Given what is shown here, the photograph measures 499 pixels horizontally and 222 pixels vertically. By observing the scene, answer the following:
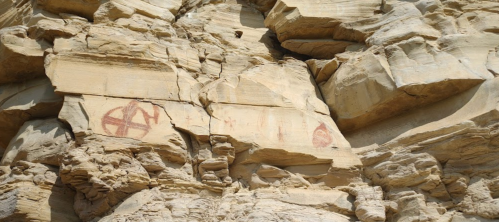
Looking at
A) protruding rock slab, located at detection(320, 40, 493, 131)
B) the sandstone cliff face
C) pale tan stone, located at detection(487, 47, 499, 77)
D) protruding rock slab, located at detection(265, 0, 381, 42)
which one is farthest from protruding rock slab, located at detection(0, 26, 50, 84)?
pale tan stone, located at detection(487, 47, 499, 77)

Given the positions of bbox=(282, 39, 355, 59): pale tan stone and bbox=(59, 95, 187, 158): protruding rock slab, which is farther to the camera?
bbox=(282, 39, 355, 59): pale tan stone

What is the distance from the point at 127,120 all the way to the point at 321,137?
2.69 m

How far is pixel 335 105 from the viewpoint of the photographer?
8797 millimetres

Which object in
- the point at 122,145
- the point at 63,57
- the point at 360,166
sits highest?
the point at 63,57

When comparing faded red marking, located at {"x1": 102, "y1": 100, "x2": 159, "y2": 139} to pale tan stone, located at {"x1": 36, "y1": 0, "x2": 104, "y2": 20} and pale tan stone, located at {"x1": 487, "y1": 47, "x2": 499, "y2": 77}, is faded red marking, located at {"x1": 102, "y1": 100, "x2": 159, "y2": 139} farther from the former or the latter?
pale tan stone, located at {"x1": 487, "y1": 47, "x2": 499, "y2": 77}

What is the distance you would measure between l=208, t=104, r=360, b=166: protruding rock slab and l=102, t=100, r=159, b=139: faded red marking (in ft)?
2.86

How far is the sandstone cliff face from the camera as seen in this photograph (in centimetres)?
717

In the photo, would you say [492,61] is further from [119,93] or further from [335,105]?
[119,93]

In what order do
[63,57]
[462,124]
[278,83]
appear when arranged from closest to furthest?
[462,124], [63,57], [278,83]

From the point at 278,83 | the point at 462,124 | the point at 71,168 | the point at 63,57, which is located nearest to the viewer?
the point at 71,168

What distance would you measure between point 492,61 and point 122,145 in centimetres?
523

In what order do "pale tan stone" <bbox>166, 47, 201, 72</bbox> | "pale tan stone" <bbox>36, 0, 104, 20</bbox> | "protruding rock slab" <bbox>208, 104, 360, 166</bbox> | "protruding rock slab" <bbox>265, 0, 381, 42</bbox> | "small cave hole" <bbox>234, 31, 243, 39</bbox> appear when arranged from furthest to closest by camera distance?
"small cave hole" <bbox>234, 31, 243, 39</bbox>, "protruding rock slab" <bbox>265, 0, 381, 42</bbox>, "pale tan stone" <bbox>36, 0, 104, 20</bbox>, "pale tan stone" <bbox>166, 47, 201, 72</bbox>, "protruding rock slab" <bbox>208, 104, 360, 166</bbox>

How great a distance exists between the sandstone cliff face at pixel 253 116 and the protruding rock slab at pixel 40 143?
0.03 metres

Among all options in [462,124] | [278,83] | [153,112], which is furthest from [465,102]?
[153,112]
